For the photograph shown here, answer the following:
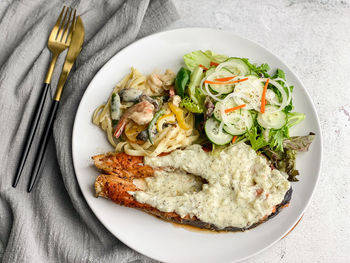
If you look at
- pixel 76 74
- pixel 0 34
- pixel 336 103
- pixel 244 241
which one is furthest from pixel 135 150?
pixel 336 103

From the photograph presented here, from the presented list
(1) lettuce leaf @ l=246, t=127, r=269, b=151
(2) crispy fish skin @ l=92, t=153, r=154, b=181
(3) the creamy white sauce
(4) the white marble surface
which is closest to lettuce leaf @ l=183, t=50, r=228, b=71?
(4) the white marble surface

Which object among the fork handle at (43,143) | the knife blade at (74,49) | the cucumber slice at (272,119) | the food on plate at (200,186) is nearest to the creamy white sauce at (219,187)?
the food on plate at (200,186)

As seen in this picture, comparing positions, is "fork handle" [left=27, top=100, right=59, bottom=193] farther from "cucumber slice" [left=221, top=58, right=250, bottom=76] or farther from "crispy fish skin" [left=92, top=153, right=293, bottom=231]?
"cucumber slice" [left=221, top=58, right=250, bottom=76]

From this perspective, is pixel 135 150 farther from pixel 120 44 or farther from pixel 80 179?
pixel 120 44

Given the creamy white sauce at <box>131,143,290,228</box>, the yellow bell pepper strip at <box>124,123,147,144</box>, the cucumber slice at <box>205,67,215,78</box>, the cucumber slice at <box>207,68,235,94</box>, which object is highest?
the cucumber slice at <box>205,67,215,78</box>

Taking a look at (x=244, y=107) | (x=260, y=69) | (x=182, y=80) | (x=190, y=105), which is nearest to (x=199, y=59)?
(x=182, y=80)

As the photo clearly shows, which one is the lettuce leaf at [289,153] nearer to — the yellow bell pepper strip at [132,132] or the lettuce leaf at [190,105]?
the lettuce leaf at [190,105]
